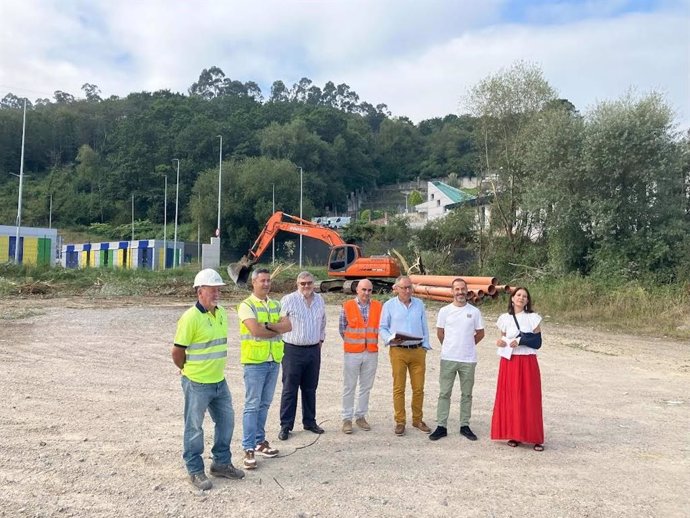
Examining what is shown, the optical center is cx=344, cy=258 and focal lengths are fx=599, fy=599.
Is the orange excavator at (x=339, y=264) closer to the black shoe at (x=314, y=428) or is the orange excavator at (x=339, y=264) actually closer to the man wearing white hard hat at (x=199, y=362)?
the black shoe at (x=314, y=428)

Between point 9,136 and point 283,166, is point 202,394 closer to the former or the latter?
point 283,166

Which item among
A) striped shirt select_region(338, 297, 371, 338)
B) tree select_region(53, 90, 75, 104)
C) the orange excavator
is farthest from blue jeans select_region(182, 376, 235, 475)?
tree select_region(53, 90, 75, 104)

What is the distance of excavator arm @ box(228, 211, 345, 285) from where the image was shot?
77.6ft

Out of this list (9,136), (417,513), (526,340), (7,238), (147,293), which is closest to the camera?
(417,513)

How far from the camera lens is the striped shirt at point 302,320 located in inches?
236

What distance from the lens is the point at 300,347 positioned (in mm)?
6027

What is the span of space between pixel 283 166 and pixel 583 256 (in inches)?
1746

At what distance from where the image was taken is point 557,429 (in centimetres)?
663

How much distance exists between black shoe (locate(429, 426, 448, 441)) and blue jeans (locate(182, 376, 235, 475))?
7.11ft

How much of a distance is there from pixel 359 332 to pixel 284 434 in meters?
1.27

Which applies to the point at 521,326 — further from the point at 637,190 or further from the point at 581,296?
the point at 637,190

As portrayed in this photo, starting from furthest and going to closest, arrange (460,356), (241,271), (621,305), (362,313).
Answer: (241,271)
(621,305)
(362,313)
(460,356)

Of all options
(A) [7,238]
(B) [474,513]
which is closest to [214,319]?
(B) [474,513]

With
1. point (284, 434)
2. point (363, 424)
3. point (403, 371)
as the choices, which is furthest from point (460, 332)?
point (284, 434)
